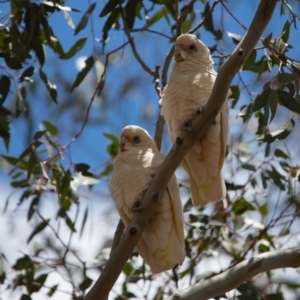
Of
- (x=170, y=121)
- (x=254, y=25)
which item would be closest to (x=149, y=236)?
(x=170, y=121)

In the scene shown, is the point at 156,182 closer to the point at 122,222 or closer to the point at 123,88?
the point at 122,222

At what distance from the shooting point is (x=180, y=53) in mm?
2828

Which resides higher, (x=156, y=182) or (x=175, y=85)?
(x=175, y=85)

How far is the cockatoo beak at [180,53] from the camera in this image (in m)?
2.82

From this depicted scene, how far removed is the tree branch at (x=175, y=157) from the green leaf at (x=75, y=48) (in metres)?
1.33

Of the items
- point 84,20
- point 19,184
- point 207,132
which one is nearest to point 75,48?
point 84,20

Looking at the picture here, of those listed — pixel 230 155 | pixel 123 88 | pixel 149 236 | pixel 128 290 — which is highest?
pixel 123 88

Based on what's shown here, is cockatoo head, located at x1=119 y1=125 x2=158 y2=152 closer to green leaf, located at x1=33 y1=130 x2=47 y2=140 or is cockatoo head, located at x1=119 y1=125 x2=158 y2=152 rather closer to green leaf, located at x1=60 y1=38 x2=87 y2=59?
green leaf, located at x1=33 y1=130 x2=47 y2=140

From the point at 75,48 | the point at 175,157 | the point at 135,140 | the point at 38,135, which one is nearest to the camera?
the point at 175,157

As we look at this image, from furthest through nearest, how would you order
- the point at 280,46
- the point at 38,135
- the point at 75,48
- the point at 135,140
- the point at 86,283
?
the point at 75,48
the point at 86,283
the point at 38,135
the point at 135,140
the point at 280,46

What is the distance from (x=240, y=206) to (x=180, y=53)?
39.5 inches

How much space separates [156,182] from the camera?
2203 millimetres

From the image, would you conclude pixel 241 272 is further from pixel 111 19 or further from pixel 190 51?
pixel 111 19

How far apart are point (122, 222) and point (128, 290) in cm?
88
